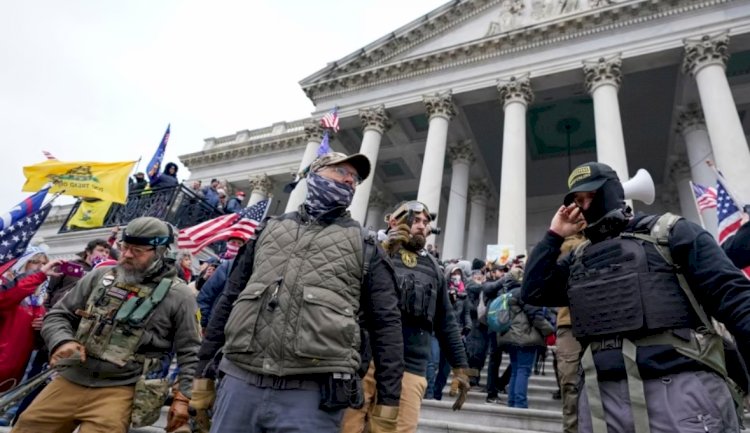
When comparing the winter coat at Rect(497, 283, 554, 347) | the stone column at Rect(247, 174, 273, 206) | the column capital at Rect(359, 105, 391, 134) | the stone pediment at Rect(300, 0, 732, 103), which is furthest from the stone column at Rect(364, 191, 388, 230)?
the winter coat at Rect(497, 283, 554, 347)

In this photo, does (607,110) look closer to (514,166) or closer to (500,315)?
(514,166)

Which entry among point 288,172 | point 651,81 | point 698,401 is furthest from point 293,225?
point 288,172

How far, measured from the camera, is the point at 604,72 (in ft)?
46.1

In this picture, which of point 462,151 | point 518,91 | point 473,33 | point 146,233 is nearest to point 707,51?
point 518,91

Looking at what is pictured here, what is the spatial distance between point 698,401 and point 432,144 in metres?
14.8

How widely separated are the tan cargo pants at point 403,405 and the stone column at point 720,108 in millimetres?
10900

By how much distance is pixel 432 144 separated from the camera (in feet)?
52.4

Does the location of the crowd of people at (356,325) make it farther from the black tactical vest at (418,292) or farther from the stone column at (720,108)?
the stone column at (720,108)

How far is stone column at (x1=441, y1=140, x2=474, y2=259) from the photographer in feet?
54.8

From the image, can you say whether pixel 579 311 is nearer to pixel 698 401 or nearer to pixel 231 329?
pixel 698 401

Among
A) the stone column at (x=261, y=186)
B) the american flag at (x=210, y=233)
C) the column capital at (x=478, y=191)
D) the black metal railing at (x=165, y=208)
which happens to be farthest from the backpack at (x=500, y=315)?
the stone column at (x=261, y=186)

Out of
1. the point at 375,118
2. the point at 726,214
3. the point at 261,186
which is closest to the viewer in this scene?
the point at 726,214

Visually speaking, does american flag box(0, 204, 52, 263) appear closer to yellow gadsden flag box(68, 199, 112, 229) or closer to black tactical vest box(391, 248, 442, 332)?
black tactical vest box(391, 248, 442, 332)

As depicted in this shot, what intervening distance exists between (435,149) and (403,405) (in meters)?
13.6
